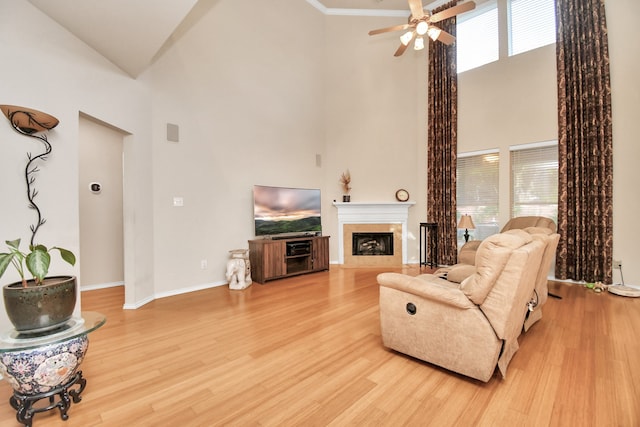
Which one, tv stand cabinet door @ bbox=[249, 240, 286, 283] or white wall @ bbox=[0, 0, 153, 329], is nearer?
white wall @ bbox=[0, 0, 153, 329]

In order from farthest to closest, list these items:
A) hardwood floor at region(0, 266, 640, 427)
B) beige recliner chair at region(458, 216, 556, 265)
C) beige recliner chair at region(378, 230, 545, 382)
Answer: beige recliner chair at region(458, 216, 556, 265) → beige recliner chair at region(378, 230, 545, 382) → hardwood floor at region(0, 266, 640, 427)

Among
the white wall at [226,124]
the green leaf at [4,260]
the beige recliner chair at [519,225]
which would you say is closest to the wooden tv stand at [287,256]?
the white wall at [226,124]

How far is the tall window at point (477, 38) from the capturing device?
5059mm

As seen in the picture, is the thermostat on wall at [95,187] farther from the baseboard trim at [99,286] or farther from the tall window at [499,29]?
the tall window at [499,29]

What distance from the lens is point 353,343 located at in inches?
94.2

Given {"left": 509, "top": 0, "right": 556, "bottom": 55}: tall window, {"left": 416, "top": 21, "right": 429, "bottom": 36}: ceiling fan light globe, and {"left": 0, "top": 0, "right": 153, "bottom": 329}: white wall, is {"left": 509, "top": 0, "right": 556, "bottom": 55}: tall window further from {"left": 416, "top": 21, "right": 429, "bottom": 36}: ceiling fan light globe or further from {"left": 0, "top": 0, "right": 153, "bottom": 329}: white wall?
{"left": 0, "top": 0, "right": 153, "bottom": 329}: white wall

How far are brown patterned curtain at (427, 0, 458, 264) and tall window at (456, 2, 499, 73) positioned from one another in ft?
0.71

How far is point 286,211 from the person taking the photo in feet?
16.3

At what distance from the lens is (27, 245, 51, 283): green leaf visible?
1.50m

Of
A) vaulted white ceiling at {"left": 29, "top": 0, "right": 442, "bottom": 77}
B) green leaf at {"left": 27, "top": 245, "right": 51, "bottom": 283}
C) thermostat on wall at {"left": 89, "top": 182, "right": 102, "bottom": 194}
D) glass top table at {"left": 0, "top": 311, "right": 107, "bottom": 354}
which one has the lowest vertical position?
glass top table at {"left": 0, "top": 311, "right": 107, "bottom": 354}

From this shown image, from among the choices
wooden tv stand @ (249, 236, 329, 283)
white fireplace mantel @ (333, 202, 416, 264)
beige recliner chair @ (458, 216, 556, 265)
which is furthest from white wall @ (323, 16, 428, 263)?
beige recliner chair @ (458, 216, 556, 265)

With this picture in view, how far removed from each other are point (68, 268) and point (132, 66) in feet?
7.10

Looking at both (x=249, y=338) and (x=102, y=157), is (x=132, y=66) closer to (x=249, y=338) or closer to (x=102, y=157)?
(x=102, y=157)

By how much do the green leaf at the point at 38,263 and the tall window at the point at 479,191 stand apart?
18.4 ft
